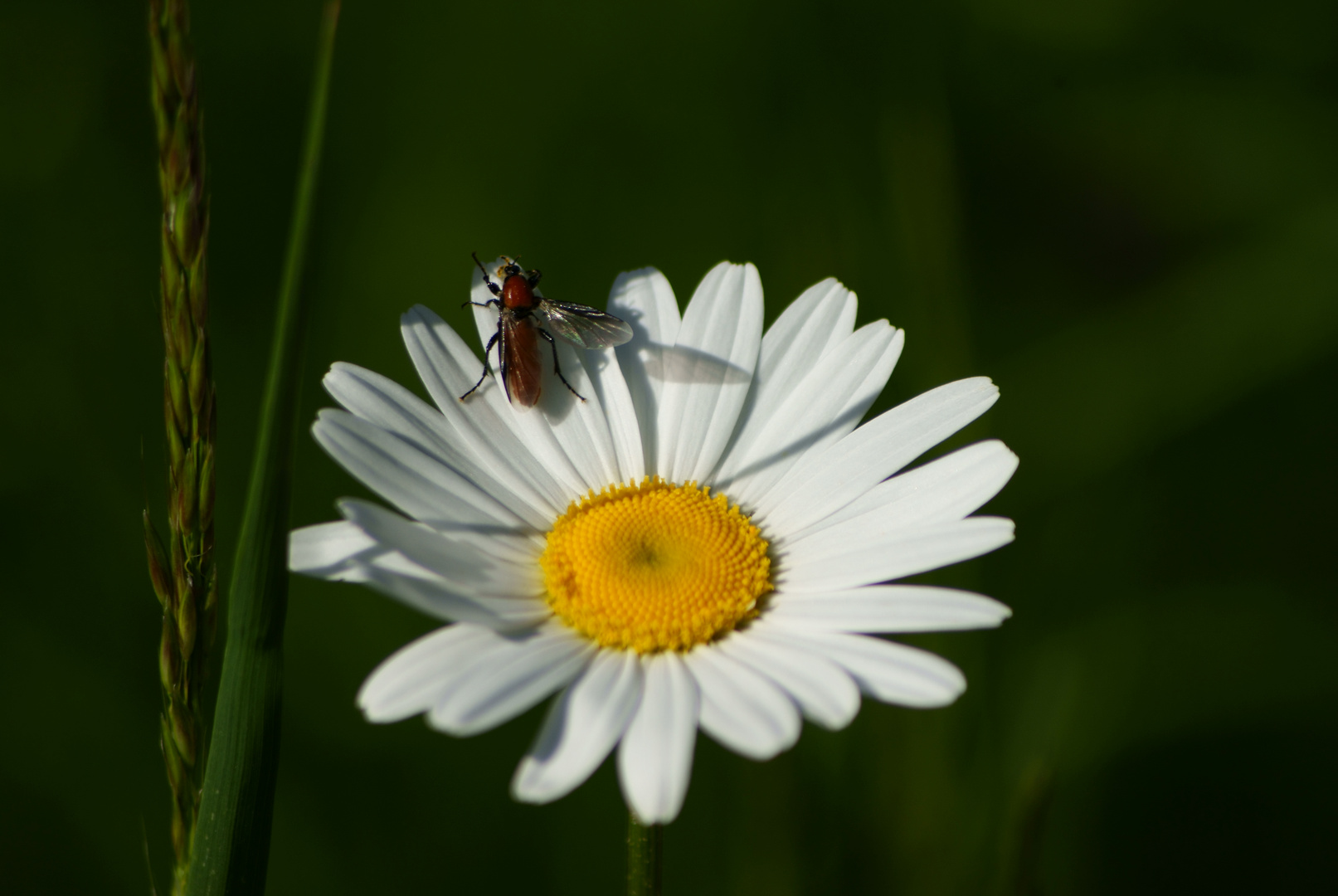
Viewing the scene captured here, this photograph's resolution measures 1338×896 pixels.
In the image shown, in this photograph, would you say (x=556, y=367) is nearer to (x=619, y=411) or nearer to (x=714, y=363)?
(x=619, y=411)

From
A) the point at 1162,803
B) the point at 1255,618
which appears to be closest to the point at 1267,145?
the point at 1255,618

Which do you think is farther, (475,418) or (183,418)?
(475,418)

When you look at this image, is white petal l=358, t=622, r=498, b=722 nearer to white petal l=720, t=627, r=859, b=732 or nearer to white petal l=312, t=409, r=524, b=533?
white petal l=312, t=409, r=524, b=533

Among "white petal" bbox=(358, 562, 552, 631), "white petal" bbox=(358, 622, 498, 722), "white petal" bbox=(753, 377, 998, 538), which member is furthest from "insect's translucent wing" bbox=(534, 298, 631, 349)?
"white petal" bbox=(358, 622, 498, 722)

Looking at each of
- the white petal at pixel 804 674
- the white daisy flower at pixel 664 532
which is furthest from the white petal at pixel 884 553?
the white petal at pixel 804 674

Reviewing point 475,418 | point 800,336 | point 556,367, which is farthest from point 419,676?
point 800,336

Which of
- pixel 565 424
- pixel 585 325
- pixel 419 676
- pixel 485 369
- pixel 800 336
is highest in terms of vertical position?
pixel 585 325
